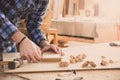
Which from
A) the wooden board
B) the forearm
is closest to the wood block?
the wooden board

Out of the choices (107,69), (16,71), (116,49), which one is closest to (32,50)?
(16,71)

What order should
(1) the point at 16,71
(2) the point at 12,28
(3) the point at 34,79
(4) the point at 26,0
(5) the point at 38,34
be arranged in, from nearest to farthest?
1. (3) the point at 34,79
2. (1) the point at 16,71
3. (2) the point at 12,28
4. (4) the point at 26,0
5. (5) the point at 38,34

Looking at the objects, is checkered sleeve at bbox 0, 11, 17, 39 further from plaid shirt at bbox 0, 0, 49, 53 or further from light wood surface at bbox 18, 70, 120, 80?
light wood surface at bbox 18, 70, 120, 80

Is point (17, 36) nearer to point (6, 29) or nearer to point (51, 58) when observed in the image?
point (6, 29)

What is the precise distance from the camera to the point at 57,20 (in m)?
5.00

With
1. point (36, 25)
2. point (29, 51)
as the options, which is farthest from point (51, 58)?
point (36, 25)

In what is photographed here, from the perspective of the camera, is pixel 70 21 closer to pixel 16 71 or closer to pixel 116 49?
pixel 116 49

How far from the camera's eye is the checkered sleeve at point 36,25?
1.84 m

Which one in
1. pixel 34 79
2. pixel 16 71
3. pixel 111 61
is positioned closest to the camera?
pixel 34 79

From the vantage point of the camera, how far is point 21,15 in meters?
1.84

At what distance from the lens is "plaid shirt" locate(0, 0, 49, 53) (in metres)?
1.67

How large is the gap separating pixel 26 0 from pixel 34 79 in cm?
64

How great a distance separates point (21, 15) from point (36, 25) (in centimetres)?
14

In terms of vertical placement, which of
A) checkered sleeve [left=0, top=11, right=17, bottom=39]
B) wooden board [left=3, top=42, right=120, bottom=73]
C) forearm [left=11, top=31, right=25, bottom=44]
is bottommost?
wooden board [left=3, top=42, right=120, bottom=73]
